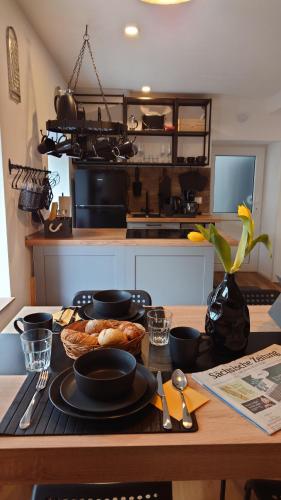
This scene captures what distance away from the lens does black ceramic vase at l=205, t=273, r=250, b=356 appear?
103cm

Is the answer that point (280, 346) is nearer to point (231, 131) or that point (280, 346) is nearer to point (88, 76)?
point (88, 76)

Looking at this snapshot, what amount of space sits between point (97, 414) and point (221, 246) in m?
0.59

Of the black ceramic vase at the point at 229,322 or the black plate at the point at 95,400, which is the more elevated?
the black ceramic vase at the point at 229,322

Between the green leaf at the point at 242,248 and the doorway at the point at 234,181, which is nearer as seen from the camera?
the green leaf at the point at 242,248

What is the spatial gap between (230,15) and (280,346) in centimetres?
244

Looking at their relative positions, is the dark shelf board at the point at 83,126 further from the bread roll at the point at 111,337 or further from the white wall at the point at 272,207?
the white wall at the point at 272,207

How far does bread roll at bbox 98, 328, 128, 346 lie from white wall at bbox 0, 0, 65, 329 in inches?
49.9

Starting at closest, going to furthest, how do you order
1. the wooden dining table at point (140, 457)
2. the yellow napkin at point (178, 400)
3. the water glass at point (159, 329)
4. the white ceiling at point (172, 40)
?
the wooden dining table at point (140, 457)
the yellow napkin at point (178, 400)
the water glass at point (159, 329)
the white ceiling at point (172, 40)

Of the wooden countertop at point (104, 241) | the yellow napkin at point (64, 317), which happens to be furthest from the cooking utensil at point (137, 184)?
the yellow napkin at point (64, 317)

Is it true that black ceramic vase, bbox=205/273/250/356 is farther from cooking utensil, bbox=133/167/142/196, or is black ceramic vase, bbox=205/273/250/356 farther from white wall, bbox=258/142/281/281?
white wall, bbox=258/142/281/281

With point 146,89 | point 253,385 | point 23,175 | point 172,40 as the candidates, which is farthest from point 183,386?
point 146,89

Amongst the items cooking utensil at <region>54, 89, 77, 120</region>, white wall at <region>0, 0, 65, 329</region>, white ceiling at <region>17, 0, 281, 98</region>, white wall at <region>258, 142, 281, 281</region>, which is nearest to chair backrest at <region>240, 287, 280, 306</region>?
white wall at <region>0, 0, 65, 329</region>

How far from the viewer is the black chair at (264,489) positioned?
912mm

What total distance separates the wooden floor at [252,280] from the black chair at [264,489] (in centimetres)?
371
